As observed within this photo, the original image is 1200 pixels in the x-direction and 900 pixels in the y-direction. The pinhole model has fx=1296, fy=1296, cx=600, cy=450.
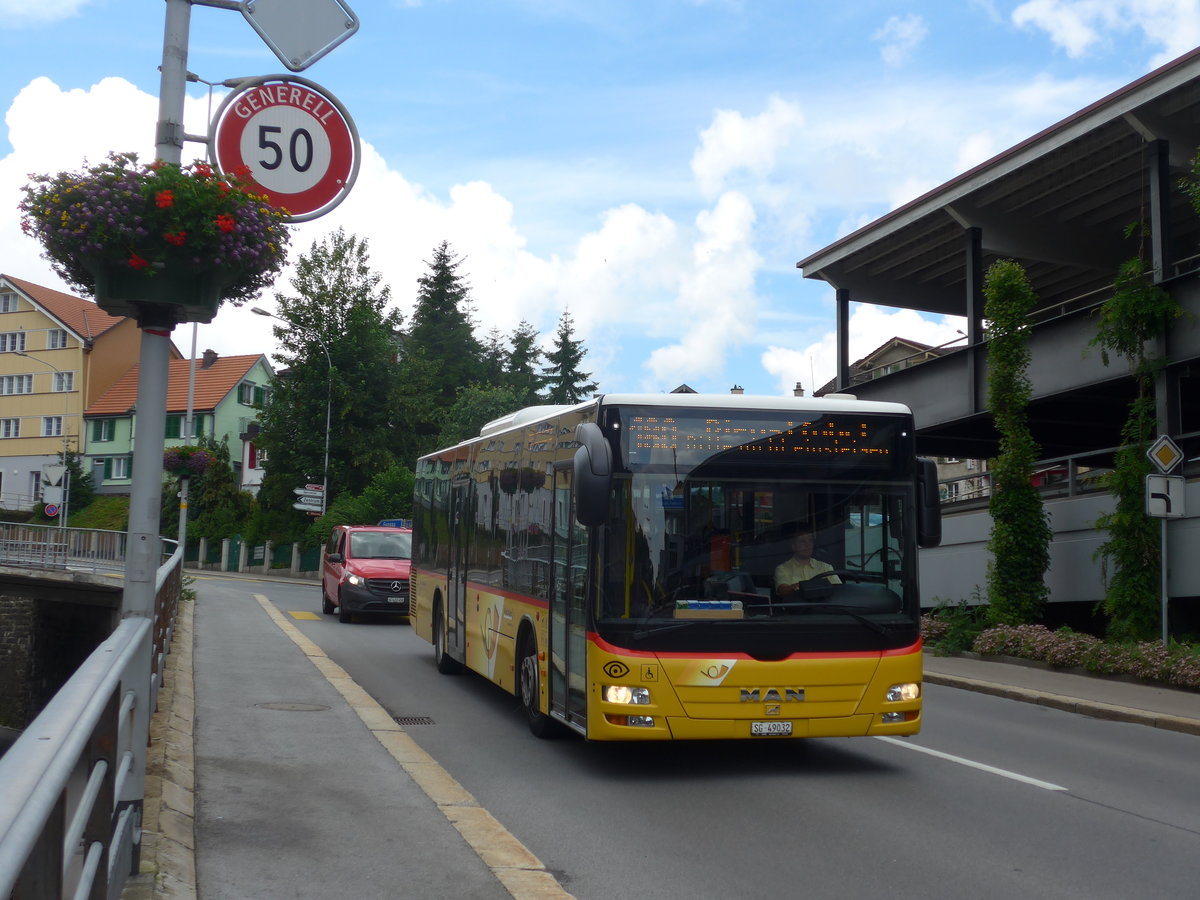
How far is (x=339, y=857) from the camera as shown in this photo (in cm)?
637

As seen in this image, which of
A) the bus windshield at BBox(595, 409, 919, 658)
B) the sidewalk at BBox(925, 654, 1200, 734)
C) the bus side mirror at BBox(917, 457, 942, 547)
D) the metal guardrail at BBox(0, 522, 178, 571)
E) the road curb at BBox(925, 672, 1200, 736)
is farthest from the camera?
the metal guardrail at BBox(0, 522, 178, 571)

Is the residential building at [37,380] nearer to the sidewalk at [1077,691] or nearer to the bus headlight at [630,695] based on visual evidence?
the sidewalk at [1077,691]

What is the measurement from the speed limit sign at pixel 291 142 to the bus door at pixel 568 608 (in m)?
2.99

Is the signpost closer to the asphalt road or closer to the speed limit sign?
the asphalt road

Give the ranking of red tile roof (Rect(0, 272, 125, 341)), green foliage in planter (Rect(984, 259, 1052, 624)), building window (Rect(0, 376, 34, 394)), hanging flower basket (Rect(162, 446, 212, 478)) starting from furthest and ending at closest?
building window (Rect(0, 376, 34, 394)), red tile roof (Rect(0, 272, 125, 341)), hanging flower basket (Rect(162, 446, 212, 478)), green foliage in planter (Rect(984, 259, 1052, 624))

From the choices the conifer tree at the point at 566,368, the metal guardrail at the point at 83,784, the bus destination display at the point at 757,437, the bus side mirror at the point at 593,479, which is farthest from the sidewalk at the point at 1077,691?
the conifer tree at the point at 566,368

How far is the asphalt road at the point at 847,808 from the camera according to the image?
20.8 feet

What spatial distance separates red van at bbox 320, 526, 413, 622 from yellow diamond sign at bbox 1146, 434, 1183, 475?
42.5 feet

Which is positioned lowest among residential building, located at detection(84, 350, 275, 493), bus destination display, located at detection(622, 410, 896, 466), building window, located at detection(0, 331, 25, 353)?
bus destination display, located at detection(622, 410, 896, 466)

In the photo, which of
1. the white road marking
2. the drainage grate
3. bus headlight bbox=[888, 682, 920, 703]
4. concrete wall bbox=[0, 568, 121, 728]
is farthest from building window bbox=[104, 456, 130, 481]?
bus headlight bbox=[888, 682, 920, 703]

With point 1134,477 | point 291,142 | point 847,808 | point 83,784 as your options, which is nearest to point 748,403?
point 847,808

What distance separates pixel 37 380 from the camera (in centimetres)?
8325

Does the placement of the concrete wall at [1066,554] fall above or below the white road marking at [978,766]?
above

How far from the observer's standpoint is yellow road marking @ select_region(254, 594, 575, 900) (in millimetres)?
5961
